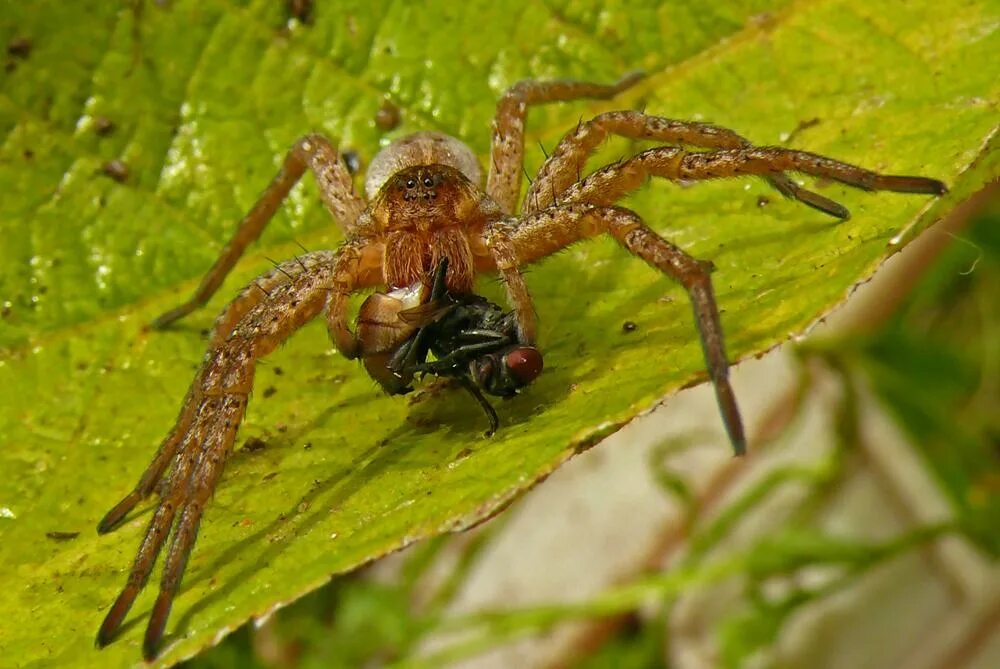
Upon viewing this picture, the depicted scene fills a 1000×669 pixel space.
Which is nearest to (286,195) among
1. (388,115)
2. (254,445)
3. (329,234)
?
(329,234)

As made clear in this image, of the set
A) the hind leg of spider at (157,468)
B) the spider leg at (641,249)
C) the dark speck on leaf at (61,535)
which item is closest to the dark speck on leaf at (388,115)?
the spider leg at (641,249)

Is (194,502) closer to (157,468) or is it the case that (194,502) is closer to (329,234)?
(157,468)

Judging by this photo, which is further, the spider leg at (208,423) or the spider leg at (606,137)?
the spider leg at (606,137)

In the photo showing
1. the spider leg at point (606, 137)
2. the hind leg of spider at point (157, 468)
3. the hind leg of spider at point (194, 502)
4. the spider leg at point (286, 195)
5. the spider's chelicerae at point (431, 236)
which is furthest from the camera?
the spider leg at point (286, 195)

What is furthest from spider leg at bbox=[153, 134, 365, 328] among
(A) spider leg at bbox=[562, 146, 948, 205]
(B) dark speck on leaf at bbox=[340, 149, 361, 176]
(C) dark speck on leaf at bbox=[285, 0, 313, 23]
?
(A) spider leg at bbox=[562, 146, 948, 205]

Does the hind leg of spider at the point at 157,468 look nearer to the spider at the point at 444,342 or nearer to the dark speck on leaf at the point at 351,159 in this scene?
the spider at the point at 444,342

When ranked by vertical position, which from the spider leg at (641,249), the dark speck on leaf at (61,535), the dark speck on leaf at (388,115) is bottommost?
Result: the dark speck on leaf at (61,535)

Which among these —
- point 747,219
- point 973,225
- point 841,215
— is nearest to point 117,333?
point 747,219
